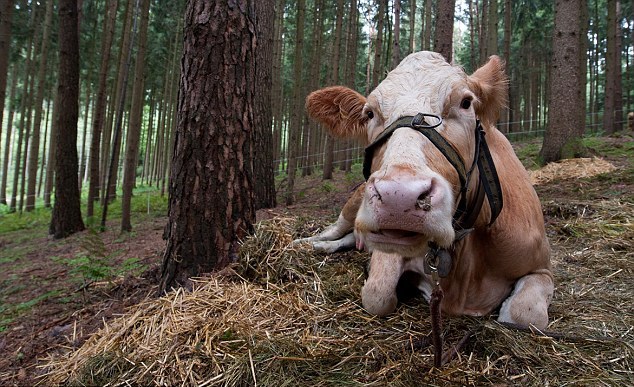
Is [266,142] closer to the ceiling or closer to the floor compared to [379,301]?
closer to the ceiling

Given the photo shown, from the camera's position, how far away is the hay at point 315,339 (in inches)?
80.4

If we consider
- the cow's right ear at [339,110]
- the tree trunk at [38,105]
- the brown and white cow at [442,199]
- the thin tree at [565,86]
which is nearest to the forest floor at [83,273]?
the thin tree at [565,86]

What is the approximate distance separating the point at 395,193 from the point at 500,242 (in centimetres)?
140

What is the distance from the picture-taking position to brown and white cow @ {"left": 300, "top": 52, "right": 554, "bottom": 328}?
1.68m

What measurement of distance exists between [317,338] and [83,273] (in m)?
3.20

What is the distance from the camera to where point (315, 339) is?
2369 millimetres

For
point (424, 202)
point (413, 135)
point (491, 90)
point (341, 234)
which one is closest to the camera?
point (424, 202)

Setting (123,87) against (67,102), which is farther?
(67,102)

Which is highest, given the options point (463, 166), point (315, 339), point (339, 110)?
point (339, 110)

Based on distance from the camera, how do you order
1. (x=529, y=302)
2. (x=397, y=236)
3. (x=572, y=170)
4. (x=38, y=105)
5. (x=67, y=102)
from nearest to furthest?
(x=397, y=236) → (x=529, y=302) → (x=572, y=170) → (x=67, y=102) → (x=38, y=105)

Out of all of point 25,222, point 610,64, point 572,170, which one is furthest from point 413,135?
point 610,64

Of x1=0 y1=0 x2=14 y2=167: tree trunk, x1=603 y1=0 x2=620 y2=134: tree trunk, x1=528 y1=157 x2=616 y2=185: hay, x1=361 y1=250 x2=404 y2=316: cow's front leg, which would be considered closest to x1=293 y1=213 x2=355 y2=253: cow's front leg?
x1=361 y1=250 x2=404 y2=316: cow's front leg

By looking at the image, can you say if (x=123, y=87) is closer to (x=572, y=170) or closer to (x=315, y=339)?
(x=315, y=339)

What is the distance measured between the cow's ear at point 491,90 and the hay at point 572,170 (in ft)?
18.8
